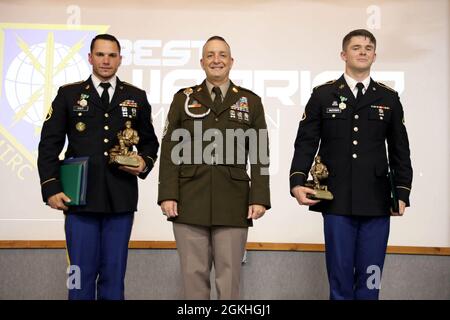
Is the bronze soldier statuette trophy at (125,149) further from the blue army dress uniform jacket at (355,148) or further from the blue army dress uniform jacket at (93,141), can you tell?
Result: the blue army dress uniform jacket at (355,148)

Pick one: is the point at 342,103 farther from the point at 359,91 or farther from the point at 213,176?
the point at 213,176

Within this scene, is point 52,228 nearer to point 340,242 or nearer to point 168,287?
point 168,287

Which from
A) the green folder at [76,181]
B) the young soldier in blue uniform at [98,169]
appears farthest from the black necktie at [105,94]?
the green folder at [76,181]

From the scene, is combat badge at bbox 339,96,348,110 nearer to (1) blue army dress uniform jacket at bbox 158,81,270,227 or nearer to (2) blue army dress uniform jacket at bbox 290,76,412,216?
(2) blue army dress uniform jacket at bbox 290,76,412,216

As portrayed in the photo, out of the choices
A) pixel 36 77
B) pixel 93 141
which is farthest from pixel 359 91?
pixel 36 77

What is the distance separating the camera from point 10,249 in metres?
4.13

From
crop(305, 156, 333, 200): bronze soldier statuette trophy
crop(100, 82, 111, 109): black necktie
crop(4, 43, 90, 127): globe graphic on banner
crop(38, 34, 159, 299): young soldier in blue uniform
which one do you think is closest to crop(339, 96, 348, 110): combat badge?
crop(305, 156, 333, 200): bronze soldier statuette trophy

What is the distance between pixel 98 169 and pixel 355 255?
1.29 m

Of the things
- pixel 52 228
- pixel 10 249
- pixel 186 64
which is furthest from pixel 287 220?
pixel 10 249

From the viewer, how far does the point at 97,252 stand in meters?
2.93
